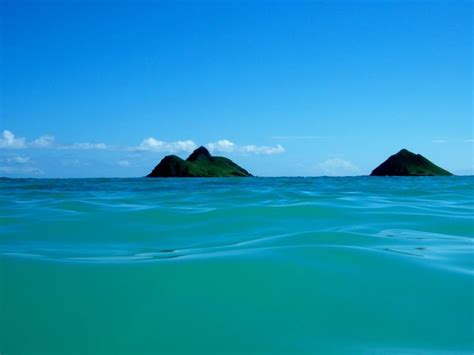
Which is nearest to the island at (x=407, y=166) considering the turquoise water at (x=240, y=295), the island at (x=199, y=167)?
the island at (x=199, y=167)

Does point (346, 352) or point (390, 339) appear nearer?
point (346, 352)

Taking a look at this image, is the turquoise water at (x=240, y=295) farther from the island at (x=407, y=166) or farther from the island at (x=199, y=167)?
the island at (x=407, y=166)

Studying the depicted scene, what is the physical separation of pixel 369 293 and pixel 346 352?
0.88 m

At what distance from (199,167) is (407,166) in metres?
79.8

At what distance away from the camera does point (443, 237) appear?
5.29 metres

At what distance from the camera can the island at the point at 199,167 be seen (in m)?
147

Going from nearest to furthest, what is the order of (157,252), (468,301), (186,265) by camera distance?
(468,301) → (186,265) → (157,252)

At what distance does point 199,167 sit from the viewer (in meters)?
156

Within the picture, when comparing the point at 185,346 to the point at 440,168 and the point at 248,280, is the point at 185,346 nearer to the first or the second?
the point at 248,280

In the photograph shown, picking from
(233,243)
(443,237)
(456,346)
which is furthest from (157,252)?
(443,237)

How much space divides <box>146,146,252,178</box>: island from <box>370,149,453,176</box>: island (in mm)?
55750

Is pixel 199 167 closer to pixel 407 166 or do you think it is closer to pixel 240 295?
pixel 407 166

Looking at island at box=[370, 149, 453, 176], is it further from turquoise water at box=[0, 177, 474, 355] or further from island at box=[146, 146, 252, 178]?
turquoise water at box=[0, 177, 474, 355]

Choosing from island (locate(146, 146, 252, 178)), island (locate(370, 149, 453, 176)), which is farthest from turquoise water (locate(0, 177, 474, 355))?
island (locate(370, 149, 453, 176))
